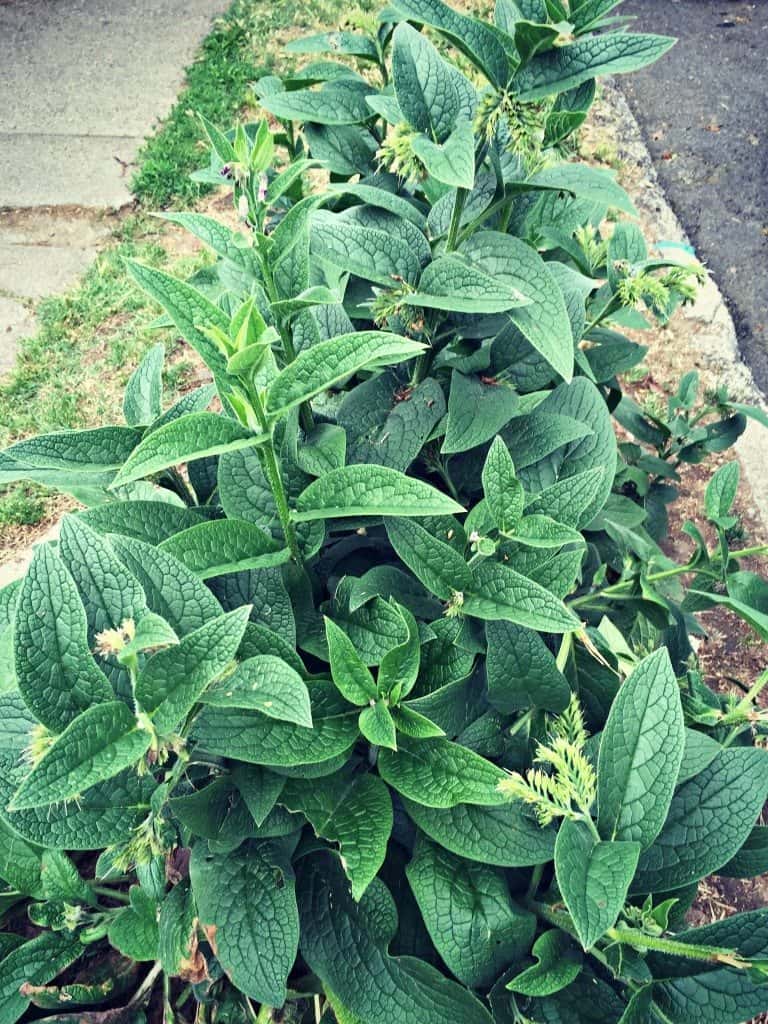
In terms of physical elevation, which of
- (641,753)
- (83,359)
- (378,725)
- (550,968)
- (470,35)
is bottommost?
(83,359)

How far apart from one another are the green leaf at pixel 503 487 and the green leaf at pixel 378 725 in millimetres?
337

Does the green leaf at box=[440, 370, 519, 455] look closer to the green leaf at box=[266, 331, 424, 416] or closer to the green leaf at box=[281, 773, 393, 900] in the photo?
the green leaf at box=[266, 331, 424, 416]

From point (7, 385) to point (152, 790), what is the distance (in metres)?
2.62

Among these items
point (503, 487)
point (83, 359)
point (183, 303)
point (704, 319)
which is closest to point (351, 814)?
point (503, 487)

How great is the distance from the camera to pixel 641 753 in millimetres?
1137

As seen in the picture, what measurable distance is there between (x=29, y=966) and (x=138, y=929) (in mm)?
202

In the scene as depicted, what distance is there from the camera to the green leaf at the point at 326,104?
1.64m

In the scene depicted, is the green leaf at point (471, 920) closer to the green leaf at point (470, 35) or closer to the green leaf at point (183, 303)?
the green leaf at point (183, 303)

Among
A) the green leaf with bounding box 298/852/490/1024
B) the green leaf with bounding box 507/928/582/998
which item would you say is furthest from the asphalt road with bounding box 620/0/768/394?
the green leaf with bounding box 298/852/490/1024

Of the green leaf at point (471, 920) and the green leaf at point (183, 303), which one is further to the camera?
the green leaf at point (471, 920)

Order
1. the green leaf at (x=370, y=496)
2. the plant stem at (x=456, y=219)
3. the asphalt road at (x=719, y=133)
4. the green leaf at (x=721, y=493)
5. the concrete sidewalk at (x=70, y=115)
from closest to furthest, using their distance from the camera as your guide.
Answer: the green leaf at (x=370, y=496) < the plant stem at (x=456, y=219) < the green leaf at (x=721, y=493) < the concrete sidewalk at (x=70, y=115) < the asphalt road at (x=719, y=133)

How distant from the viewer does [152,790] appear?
109 cm

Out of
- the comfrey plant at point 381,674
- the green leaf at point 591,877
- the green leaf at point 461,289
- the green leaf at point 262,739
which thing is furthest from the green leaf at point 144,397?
the green leaf at point 591,877

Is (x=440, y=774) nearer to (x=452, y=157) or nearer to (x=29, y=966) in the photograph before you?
(x=29, y=966)
